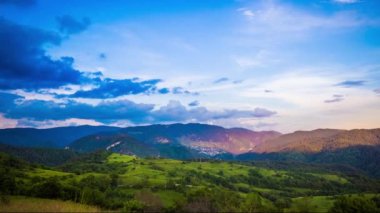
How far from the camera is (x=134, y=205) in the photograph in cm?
4875

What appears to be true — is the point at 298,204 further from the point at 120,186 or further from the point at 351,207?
the point at 120,186

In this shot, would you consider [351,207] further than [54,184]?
No

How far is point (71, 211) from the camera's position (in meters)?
35.4

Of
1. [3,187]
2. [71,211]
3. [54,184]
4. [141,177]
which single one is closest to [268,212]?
[71,211]

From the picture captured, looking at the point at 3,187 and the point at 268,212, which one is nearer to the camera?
the point at 268,212

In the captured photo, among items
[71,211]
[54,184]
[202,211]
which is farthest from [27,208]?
[54,184]

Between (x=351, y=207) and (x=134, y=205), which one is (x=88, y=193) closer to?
(x=134, y=205)

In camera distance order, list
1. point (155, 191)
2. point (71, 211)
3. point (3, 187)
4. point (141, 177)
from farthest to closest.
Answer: point (141, 177), point (155, 191), point (3, 187), point (71, 211)

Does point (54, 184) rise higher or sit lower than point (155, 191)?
higher

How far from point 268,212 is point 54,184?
3712cm

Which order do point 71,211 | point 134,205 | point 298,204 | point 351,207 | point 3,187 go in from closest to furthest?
point 298,204 → point 71,211 → point 351,207 → point 134,205 → point 3,187

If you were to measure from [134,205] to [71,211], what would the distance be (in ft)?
46.4

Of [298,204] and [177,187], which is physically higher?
[298,204]

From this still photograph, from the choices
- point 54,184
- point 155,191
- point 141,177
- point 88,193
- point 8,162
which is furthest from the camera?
point 141,177
